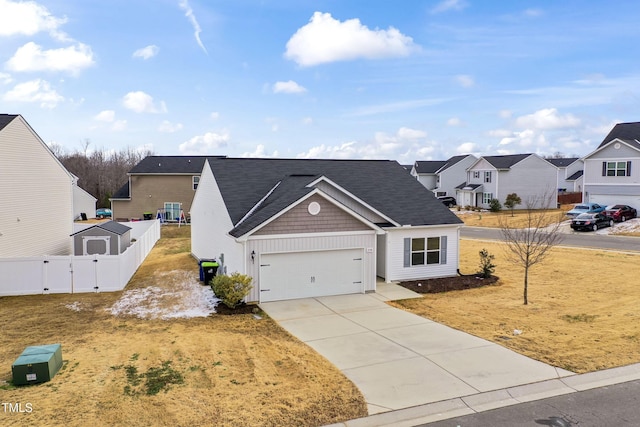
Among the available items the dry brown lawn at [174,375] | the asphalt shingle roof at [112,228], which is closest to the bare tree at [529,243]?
the dry brown lawn at [174,375]

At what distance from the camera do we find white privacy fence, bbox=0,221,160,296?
730 inches

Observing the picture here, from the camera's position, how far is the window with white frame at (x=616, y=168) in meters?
43.2

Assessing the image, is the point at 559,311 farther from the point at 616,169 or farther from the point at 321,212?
the point at 616,169

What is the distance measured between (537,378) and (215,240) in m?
16.1

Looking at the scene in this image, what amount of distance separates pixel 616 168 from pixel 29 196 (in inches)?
1878

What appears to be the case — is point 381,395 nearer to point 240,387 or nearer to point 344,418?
point 344,418

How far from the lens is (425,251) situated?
21344 millimetres

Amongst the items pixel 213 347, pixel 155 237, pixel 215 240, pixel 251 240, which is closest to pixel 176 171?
pixel 155 237

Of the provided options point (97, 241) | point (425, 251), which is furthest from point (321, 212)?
point (97, 241)

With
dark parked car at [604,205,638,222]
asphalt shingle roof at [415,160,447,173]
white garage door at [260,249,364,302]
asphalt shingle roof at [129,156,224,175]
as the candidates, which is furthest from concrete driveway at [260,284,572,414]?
asphalt shingle roof at [415,160,447,173]

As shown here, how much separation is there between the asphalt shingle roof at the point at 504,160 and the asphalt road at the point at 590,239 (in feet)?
62.5

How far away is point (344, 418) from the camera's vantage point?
841 centimetres

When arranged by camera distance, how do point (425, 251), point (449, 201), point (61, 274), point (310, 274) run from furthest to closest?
point (449, 201) → point (425, 251) → point (61, 274) → point (310, 274)

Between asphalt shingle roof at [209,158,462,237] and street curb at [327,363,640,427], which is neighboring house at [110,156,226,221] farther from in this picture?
street curb at [327,363,640,427]
